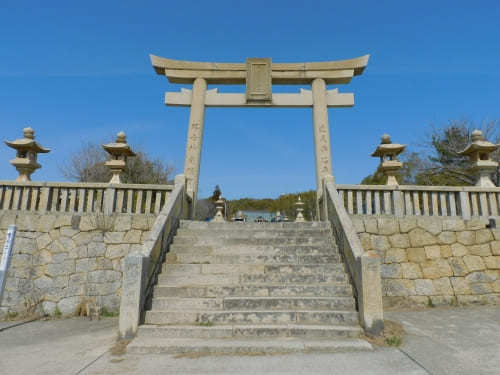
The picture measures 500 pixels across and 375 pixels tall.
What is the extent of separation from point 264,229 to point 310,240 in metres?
0.98

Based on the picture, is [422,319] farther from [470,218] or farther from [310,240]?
[470,218]

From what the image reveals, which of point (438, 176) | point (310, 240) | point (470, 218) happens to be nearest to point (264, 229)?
point (310, 240)

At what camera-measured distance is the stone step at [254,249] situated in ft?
16.5

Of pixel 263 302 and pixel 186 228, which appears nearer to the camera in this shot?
pixel 263 302

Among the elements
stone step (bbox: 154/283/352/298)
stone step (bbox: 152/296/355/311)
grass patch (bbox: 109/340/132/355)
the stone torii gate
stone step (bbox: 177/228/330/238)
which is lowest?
grass patch (bbox: 109/340/132/355)

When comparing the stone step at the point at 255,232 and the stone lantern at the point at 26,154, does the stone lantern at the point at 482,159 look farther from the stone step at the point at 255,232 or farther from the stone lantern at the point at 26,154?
the stone lantern at the point at 26,154

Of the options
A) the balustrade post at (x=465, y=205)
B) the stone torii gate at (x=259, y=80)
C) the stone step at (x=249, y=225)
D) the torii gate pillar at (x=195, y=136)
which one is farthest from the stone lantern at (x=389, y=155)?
A: the torii gate pillar at (x=195, y=136)

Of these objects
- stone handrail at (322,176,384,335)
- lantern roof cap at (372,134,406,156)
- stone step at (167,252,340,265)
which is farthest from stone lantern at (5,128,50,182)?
lantern roof cap at (372,134,406,156)

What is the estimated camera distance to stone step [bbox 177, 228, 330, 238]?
5.55 m

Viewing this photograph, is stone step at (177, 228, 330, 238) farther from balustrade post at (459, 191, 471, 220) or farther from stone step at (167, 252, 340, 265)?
balustrade post at (459, 191, 471, 220)

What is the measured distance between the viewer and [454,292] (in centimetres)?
571

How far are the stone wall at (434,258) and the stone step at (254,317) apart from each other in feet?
8.01

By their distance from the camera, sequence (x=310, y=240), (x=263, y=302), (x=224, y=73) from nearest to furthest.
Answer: (x=263, y=302) → (x=310, y=240) → (x=224, y=73)

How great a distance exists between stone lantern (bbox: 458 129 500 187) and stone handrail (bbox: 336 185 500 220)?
707 millimetres
